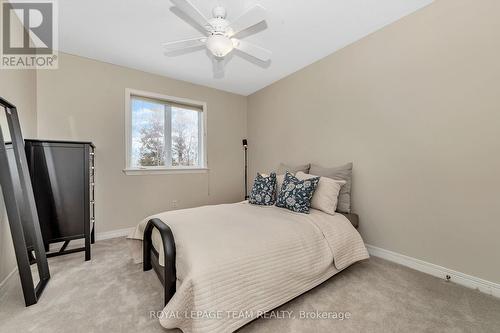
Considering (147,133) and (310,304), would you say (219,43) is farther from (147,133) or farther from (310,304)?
(310,304)

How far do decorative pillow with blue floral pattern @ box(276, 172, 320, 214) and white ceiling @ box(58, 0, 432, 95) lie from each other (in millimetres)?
1652

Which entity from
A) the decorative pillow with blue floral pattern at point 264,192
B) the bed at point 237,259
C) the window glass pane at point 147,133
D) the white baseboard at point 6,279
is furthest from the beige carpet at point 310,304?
the window glass pane at point 147,133

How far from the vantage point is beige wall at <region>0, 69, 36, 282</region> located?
171cm

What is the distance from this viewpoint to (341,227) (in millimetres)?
1993

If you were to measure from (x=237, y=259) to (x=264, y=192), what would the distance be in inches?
53.4

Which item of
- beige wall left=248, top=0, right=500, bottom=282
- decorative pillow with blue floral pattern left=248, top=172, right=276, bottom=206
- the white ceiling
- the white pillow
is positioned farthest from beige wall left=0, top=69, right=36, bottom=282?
beige wall left=248, top=0, right=500, bottom=282

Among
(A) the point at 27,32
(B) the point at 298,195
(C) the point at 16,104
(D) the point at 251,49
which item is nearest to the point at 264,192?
(B) the point at 298,195

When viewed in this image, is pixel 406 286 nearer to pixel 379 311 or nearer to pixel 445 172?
pixel 379 311

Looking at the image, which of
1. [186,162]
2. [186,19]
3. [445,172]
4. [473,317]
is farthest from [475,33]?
[186,162]

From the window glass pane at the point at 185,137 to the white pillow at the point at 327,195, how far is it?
235cm

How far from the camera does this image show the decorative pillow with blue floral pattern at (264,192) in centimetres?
258

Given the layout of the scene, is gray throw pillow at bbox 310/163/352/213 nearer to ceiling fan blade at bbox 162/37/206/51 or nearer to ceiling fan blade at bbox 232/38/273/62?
ceiling fan blade at bbox 232/38/273/62

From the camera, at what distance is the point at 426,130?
1.97m

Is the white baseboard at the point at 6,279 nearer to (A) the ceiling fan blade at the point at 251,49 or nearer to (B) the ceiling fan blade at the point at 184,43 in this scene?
(B) the ceiling fan blade at the point at 184,43
